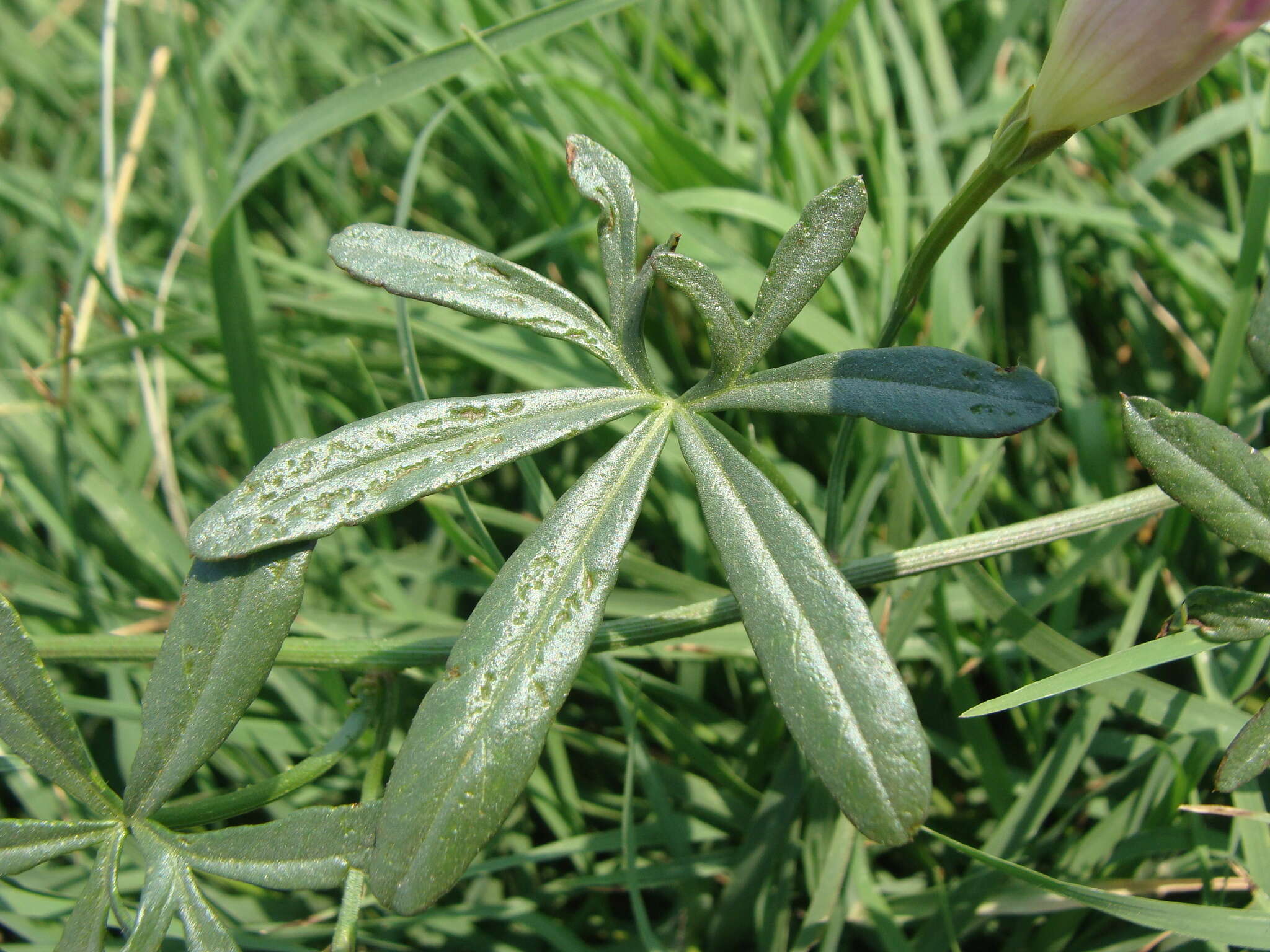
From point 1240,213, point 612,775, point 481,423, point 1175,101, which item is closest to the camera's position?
point 481,423

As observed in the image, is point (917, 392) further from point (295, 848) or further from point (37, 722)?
point (37, 722)

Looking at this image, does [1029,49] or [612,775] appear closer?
[612,775]

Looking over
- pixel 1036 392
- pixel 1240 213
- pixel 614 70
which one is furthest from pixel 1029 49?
pixel 1036 392

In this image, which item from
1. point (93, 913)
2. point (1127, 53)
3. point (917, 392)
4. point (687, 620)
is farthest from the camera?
point (687, 620)

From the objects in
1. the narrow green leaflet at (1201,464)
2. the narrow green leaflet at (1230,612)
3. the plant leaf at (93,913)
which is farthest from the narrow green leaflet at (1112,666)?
the plant leaf at (93,913)

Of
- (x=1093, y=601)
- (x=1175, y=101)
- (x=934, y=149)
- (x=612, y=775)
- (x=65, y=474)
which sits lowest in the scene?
(x=1093, y=601)

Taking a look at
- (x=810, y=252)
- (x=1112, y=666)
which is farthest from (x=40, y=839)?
(x=1112, y=666)

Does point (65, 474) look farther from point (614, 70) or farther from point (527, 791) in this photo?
point (614, 70)
